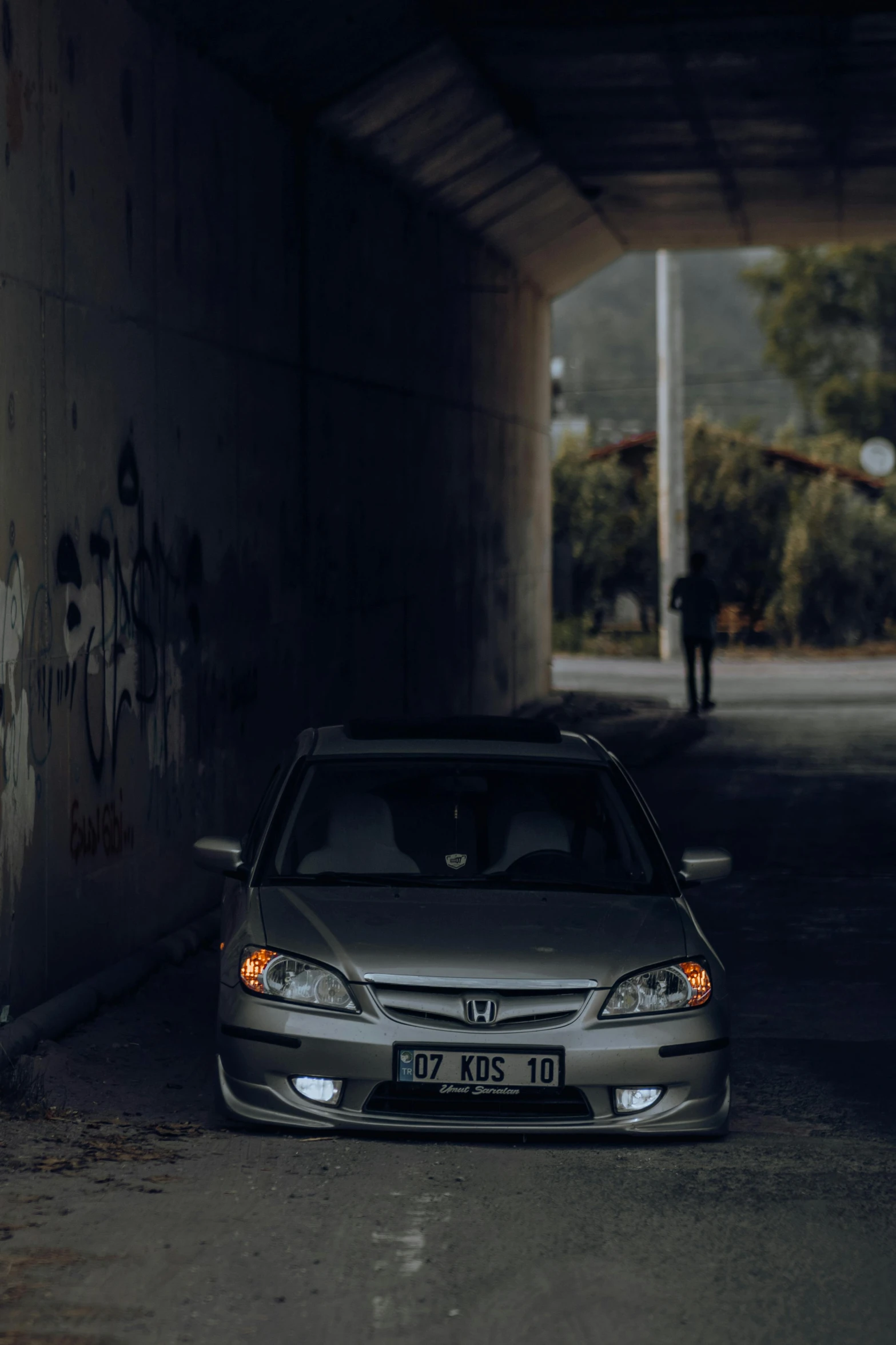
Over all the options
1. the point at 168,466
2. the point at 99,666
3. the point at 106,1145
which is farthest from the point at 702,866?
the point at 168,466

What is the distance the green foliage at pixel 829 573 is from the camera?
41562mm

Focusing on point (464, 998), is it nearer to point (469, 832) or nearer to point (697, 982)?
point (697, 982)

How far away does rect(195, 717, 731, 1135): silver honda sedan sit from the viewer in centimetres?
600

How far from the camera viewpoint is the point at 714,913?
11.3 meters

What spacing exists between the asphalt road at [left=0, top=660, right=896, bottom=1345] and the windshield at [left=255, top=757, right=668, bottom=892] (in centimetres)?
97

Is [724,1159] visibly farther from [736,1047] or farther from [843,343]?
[843,343]

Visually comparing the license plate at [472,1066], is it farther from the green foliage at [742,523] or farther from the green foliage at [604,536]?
the green foliage at [604,536]

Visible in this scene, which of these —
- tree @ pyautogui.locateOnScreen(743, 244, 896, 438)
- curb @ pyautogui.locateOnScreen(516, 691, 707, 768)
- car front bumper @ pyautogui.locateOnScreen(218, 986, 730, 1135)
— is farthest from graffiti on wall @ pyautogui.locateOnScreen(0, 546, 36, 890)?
tree @ pyautogui.locateOnScreen(743, 244, 896, 438)

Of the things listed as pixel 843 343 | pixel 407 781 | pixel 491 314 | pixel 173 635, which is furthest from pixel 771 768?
pixel 843 343

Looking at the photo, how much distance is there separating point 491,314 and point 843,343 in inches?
2192

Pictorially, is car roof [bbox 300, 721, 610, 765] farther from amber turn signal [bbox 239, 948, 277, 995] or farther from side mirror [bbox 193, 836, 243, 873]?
amber turn signal [bbox 239, 948, 277, 995]

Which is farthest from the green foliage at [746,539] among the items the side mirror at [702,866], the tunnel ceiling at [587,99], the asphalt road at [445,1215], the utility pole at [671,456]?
the side mirror at [702,866]

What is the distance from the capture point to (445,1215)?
5.55m

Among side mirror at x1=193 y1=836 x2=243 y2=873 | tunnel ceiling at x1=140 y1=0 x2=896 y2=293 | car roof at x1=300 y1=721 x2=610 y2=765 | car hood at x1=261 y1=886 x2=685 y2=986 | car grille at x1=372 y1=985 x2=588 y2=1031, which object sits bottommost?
car grille at x1=372 y1=985 x2=588 y2=1031
